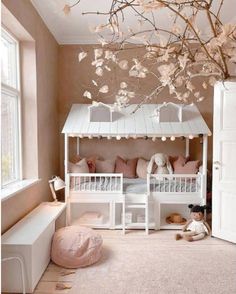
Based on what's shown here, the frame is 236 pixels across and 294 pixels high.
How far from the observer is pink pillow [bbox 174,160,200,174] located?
406cm

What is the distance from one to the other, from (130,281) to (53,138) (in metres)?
2.53

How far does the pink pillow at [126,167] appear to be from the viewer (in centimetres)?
434

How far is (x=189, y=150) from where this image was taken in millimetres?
4609

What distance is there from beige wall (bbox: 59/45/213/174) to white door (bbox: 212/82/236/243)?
1091 mm

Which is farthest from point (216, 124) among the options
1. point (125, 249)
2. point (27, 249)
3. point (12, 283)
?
point (12, 283)

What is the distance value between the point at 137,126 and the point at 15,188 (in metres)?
1.77

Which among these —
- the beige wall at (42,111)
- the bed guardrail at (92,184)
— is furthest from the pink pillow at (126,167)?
the beige wall at (42,111)

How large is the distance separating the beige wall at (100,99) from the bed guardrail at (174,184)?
2.67 ft

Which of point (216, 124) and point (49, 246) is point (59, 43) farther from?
point (49, 246)

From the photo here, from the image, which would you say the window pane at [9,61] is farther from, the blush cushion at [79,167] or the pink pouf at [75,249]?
the pink pouf at [75,249]

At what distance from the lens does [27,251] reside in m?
2.32

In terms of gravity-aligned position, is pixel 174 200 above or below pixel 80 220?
above

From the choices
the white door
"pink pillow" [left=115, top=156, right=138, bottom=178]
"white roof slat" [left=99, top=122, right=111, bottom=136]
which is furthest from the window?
the white door

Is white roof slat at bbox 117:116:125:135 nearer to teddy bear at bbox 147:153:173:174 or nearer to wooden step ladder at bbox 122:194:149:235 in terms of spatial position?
teddy bear at bbox 147:153:173:174
